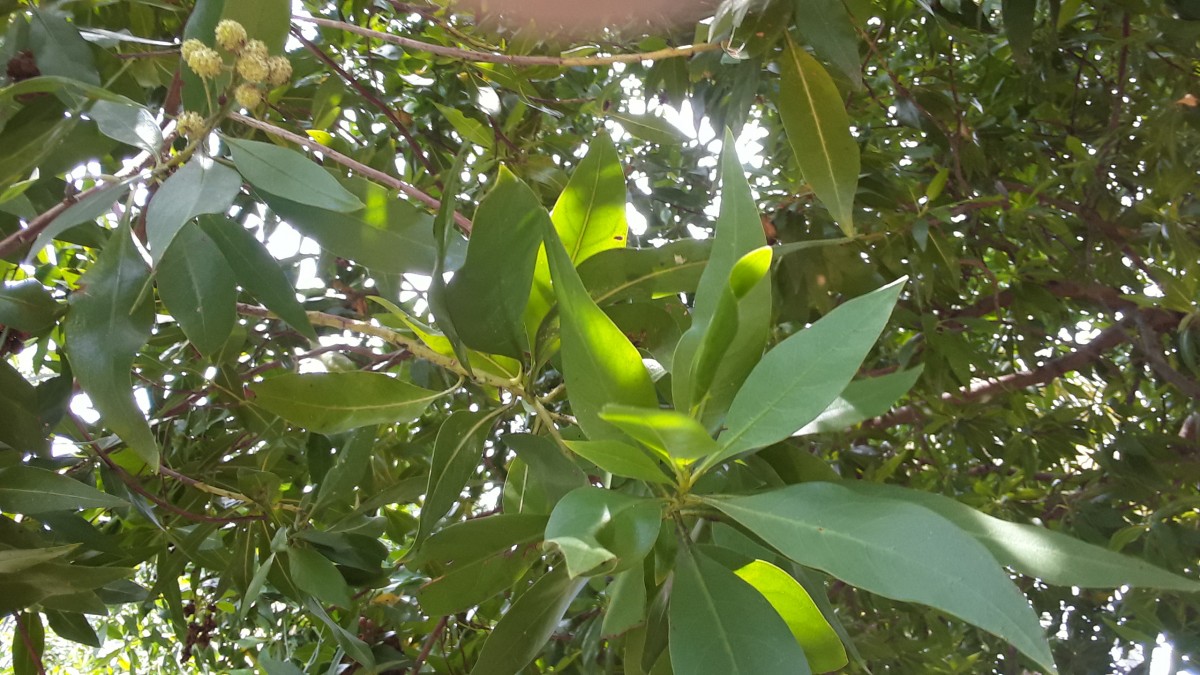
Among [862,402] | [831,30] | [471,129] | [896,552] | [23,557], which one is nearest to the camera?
[896,552]

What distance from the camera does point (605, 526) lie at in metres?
0.40

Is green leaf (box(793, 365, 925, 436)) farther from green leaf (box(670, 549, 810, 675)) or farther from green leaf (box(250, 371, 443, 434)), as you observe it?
green leaf (box(250, 371, 443, 434))

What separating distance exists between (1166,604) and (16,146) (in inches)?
71.4

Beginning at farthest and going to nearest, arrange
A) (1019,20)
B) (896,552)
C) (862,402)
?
(1019,20)
(862,402)
(896,552)

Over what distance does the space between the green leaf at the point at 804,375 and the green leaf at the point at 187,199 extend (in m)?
0.32

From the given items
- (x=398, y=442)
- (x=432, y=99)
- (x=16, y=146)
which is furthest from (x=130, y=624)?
(x=16, y=146)

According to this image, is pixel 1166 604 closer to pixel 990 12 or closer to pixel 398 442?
pixel 990 12

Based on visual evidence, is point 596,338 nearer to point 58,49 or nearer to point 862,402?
point 862,402

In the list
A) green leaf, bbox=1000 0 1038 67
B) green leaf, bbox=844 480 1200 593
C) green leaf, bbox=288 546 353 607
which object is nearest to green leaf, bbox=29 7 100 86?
green leaf, bbox=288 546 353 607

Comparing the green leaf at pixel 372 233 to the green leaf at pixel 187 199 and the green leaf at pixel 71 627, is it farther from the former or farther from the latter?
the green leaf at pixel 71 627

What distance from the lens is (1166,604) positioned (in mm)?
1410

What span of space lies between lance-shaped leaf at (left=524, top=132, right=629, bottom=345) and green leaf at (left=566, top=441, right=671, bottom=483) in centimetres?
17

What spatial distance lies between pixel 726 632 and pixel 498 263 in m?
0.27

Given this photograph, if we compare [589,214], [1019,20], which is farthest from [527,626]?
[1019,20]
